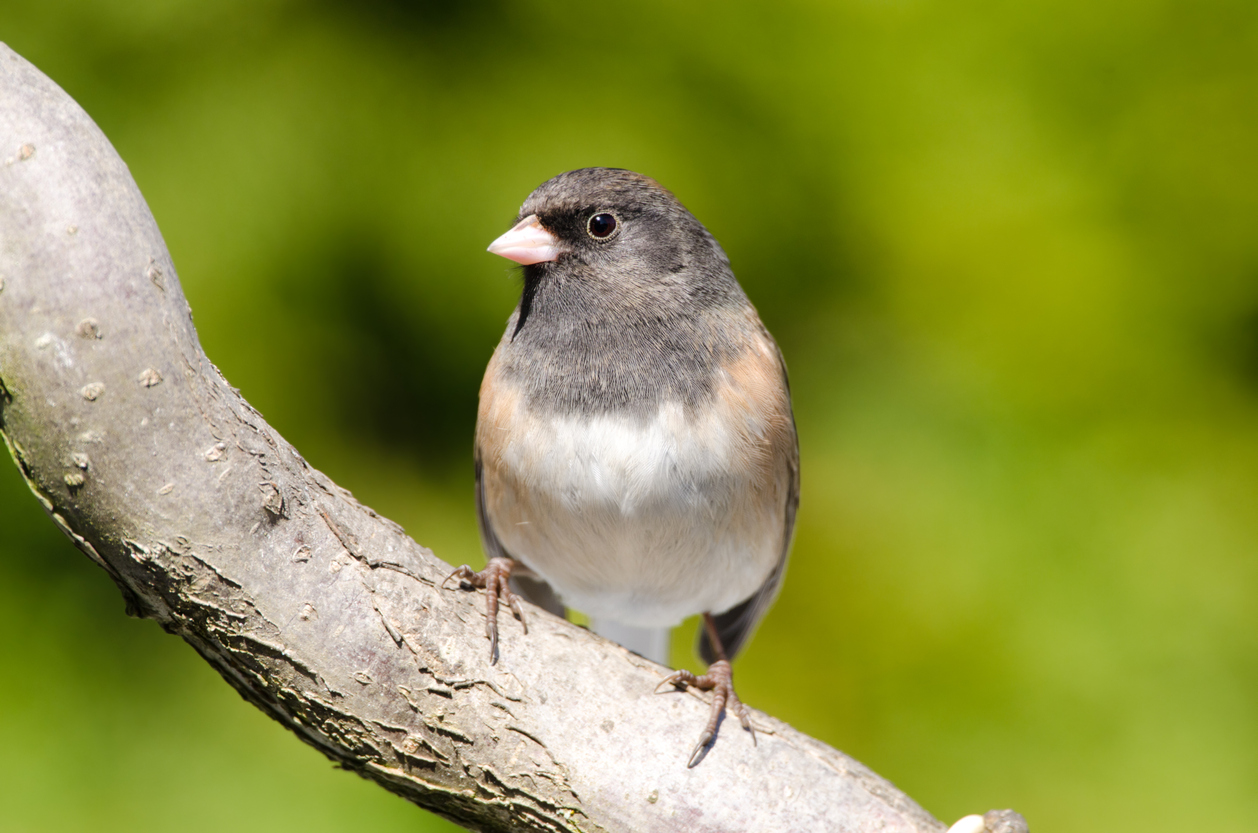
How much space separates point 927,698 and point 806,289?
832mm

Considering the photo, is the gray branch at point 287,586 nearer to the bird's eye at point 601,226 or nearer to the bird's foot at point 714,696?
the bird's foot at point 714,696

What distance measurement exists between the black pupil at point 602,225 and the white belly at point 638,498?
0.91 feet

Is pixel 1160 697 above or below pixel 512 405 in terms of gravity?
above

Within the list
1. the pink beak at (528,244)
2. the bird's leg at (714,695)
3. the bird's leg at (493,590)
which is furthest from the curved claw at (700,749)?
the pink beak at (528,244)

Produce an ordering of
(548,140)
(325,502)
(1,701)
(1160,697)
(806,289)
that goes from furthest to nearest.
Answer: (806,289) → (548,140) → (1160,697) → (1,701) → (325,502)

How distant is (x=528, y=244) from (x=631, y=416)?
296mm

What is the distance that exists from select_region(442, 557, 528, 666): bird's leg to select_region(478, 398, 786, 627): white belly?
103mm

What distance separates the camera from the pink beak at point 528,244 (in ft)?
4.38

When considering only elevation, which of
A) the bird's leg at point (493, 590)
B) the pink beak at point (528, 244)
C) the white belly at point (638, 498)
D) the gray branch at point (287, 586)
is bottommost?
the gray branch at point (287, 586)

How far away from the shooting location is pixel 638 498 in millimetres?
1247

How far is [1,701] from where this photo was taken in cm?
159

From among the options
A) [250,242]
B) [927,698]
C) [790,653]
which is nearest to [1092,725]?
[927,698]

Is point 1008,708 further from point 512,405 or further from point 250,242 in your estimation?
point 250,242

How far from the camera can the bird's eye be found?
138cm
